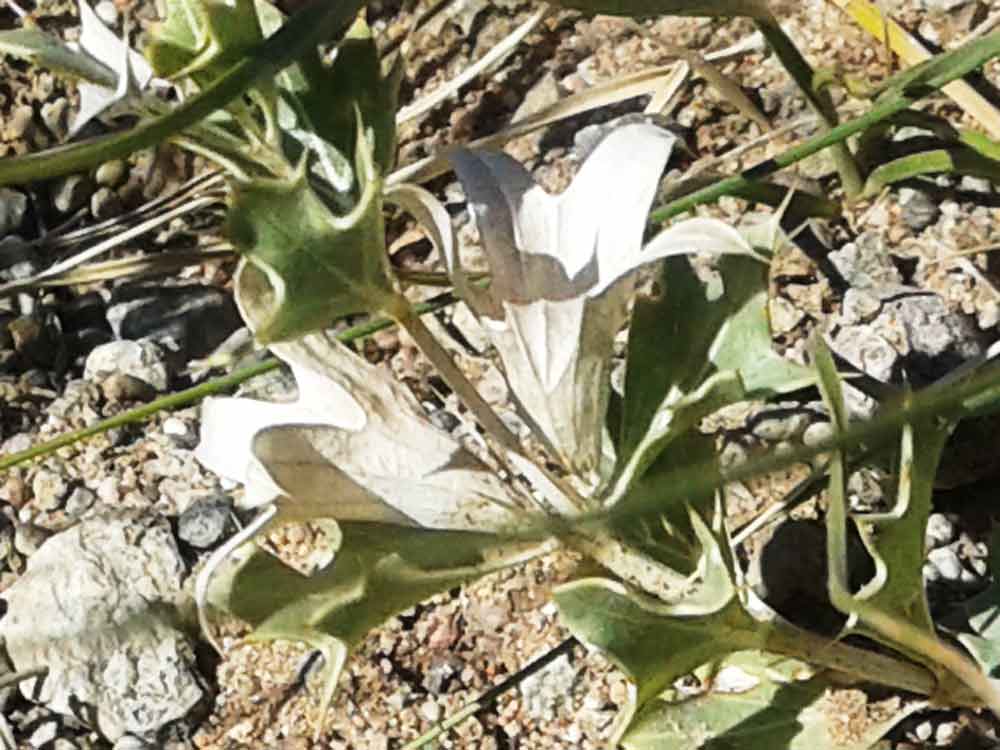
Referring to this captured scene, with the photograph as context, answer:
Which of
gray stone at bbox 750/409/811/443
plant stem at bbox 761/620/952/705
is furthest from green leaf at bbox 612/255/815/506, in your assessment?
gray stone at bbox 750/409/811/443

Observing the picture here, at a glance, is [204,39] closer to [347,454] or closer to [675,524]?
[347,454]

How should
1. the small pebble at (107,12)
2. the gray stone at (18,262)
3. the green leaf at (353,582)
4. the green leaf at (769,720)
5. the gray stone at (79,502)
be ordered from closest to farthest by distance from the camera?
the green leaf at (353,582) < the green leaf at (769,720) < the gray stone at (79,502) < the gray stone at (18,262) < the small pebble at (107,12)

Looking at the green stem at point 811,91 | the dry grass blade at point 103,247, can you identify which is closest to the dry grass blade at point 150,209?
the dry grass blade at point 103,247

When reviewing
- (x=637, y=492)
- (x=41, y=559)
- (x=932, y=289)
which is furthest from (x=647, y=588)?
(x=41, y=559)

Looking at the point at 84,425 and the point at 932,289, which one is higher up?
the point at 84,425

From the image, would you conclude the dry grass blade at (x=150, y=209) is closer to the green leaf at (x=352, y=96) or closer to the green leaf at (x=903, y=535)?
the green leaf at (x=352, y=96)

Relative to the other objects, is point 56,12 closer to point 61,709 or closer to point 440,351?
point 61,709

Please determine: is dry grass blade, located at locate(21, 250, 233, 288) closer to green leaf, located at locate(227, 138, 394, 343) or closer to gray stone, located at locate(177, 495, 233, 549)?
gray stone, located at locate(177, 495, 233, 549)
